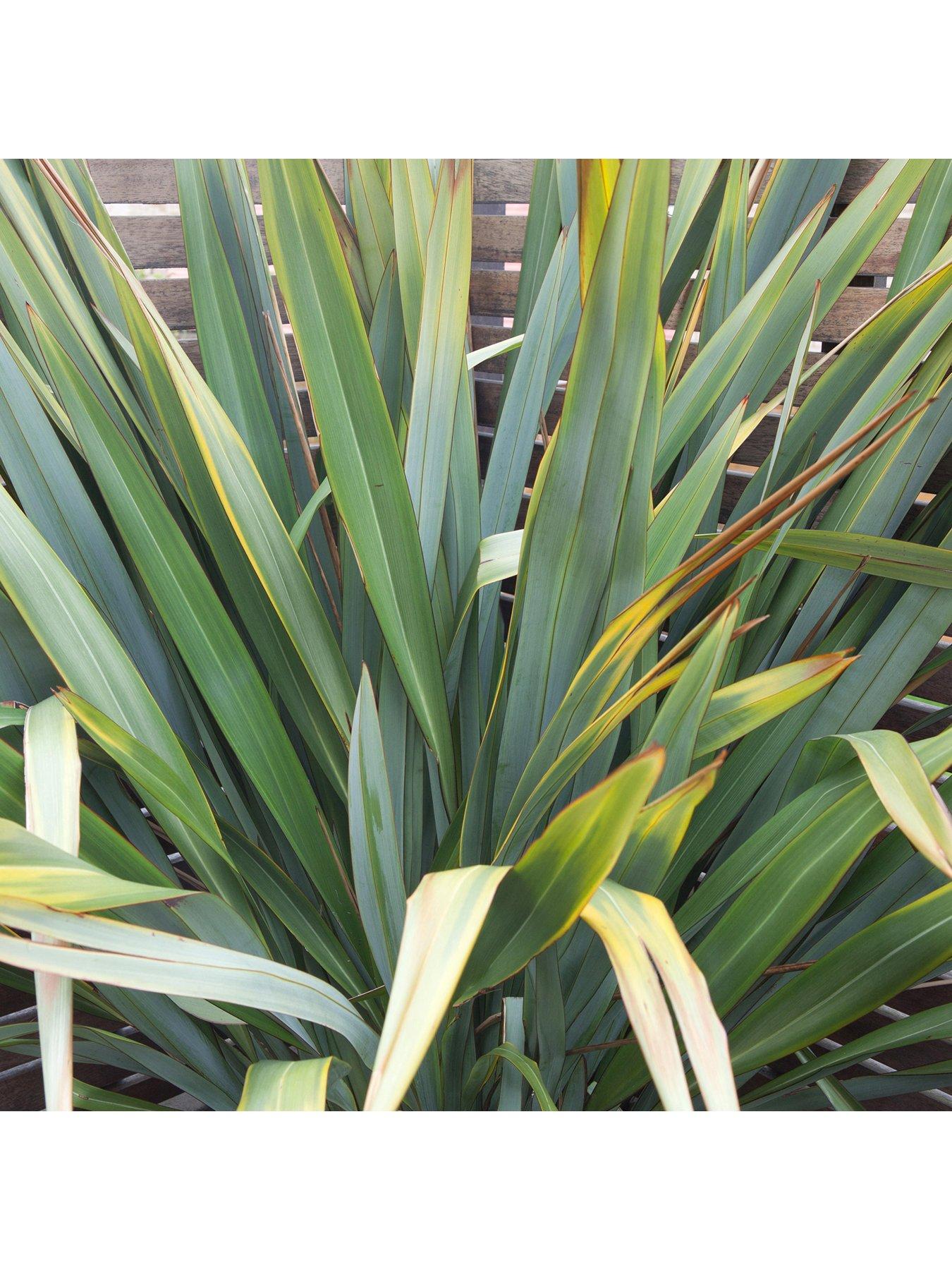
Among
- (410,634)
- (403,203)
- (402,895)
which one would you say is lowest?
(402,895)

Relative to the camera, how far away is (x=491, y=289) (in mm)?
1140

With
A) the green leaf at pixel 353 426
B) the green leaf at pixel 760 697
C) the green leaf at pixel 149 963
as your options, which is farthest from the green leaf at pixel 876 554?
the green leaf at pixel 149 963

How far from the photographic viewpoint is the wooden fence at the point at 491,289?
2.41 feet

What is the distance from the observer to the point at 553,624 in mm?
395

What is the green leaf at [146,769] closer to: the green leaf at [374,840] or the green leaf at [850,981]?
the green leaf at [374,840]

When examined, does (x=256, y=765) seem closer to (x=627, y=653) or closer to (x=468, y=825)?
(x=468, y=825)

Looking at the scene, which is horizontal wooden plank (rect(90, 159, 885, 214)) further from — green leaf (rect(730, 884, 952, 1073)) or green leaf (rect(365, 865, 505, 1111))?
green leaf (rect(365, 865, 505, 1111))

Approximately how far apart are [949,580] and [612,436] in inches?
9.5

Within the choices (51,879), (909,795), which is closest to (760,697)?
(909,795)

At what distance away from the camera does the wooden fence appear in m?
0.74

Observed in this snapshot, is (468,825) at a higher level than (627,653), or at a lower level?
lower

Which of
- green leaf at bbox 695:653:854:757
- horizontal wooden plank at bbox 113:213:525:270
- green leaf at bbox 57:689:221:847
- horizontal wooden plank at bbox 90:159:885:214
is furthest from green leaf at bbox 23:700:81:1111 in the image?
horizontal wooden plank at bbox 113:213:525:270
